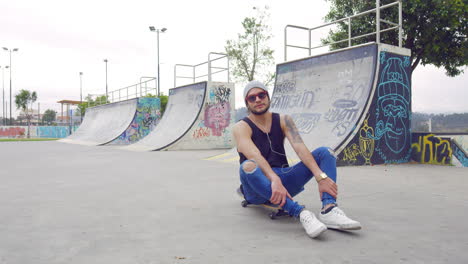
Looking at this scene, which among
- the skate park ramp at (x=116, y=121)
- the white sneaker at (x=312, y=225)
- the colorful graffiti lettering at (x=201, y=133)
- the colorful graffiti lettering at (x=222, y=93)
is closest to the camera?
the white sneaker at (x=312, y=225)

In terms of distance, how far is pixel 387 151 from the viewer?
8680 mm

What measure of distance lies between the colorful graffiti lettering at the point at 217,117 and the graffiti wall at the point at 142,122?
777cm

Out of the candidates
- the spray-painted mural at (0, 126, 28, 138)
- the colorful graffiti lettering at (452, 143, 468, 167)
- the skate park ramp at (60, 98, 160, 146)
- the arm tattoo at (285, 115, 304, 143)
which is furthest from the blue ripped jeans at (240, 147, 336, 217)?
the spray-painted mural at (0, 126, 28, 138)

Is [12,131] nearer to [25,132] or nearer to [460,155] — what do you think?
[25,132]

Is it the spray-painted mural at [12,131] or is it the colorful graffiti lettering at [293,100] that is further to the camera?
the spray-painted mural at [12,131]

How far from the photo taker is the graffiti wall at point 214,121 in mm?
15429

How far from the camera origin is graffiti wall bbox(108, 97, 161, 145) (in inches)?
850

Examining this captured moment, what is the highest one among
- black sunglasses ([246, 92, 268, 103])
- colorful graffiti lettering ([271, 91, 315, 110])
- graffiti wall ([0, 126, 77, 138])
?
colorful graffiti lettering ([271, 91, 315, 110])

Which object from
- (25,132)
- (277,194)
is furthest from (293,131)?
(25,132)

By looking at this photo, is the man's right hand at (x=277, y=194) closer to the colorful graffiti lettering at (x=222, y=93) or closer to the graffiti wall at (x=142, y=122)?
the colorful graffiti lettering at (x=222, y=93)

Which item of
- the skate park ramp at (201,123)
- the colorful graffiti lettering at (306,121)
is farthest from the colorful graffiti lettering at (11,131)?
the colorful graffiti lettering at (306,121)

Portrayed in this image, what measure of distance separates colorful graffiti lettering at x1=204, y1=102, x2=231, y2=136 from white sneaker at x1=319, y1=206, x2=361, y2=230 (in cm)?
1299

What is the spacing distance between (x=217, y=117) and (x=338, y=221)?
1340cm

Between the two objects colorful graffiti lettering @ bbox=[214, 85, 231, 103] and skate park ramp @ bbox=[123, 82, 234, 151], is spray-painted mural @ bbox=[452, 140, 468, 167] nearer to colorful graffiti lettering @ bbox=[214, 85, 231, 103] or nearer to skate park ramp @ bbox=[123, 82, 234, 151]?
skate park ramp @ bbox=[123, 82, 234, 151]
